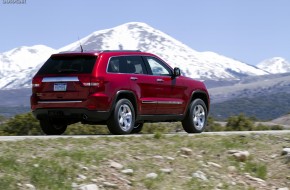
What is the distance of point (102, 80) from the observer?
11148mm

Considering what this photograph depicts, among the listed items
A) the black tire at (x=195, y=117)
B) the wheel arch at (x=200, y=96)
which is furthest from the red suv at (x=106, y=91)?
the wheel arch at (x=200, y=96)

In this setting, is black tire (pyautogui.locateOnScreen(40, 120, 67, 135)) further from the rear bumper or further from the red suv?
the rear bumper

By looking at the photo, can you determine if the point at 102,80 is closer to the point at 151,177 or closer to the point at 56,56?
the point at 56,56

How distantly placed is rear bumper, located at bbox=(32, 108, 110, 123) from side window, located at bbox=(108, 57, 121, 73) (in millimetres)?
843

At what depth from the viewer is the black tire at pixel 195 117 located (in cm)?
1341

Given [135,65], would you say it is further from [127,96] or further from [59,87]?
[59,87]

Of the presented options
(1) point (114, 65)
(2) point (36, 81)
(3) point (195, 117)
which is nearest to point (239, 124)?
(3) point (195, 117)

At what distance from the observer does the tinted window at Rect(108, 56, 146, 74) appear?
11719 millimetres

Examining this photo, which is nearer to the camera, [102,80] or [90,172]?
[90,172]

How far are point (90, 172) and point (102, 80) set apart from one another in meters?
3.32

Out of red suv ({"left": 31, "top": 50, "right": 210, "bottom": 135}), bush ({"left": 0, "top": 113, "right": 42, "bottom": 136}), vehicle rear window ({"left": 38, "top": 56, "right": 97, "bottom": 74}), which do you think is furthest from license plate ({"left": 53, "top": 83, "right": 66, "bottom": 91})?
bush ({"left": 0, "top": 113, "right": 42, "bottom": 136})

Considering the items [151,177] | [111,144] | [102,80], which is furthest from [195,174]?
[102,80]

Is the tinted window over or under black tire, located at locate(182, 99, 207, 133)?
over

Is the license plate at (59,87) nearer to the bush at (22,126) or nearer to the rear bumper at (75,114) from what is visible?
the rear bumper at (75,114)
